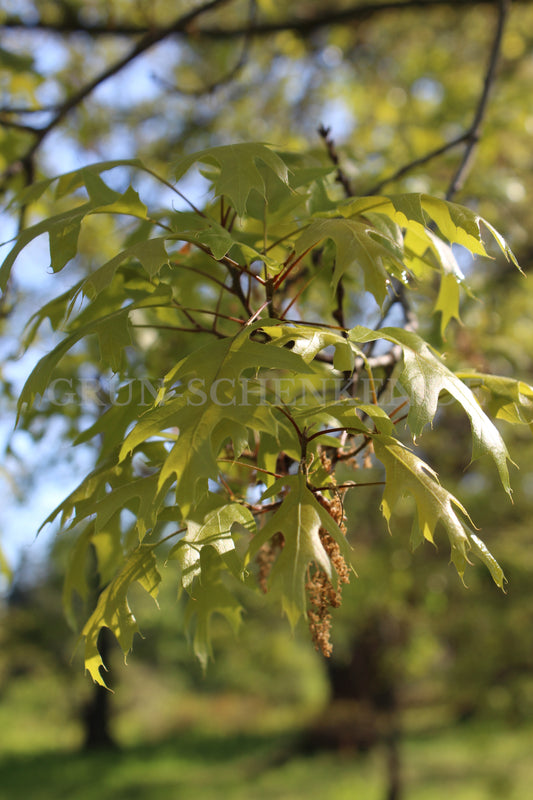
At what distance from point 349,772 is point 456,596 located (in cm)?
563

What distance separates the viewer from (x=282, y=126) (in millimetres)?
6137

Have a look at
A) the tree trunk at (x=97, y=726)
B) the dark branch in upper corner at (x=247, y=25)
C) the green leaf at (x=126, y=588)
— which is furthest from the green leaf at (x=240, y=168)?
the tree trunk at (x=97, y=726)

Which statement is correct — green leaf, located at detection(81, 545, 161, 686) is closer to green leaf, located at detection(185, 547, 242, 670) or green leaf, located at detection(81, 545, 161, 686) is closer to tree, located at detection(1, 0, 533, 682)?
tree, located at detection(1, 0, 533, 682)

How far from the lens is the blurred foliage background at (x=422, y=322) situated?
11.6 ft

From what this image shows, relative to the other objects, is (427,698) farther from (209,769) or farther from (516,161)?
(516,161)

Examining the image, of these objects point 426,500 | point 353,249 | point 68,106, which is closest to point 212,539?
point 426,500

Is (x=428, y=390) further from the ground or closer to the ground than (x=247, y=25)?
closer to the ground

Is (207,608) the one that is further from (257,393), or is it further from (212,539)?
(257,393)

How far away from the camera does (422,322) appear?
333cm

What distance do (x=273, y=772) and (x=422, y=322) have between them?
10.4 m

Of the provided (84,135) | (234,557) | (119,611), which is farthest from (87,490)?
(84,135)

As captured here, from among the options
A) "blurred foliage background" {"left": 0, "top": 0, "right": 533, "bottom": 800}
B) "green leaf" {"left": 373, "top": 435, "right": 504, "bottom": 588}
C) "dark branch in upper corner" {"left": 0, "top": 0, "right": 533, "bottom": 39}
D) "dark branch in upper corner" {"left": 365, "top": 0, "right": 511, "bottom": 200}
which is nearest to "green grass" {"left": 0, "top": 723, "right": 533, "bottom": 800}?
"blurred foliage background" {"left": 0, "top": 0, "right": 533, "bottom": 800}

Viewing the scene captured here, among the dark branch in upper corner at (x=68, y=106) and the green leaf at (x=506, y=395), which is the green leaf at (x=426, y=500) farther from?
the dark branch in upper corner at (x=68, y=106)

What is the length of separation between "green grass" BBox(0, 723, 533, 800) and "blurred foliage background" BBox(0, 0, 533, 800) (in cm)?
6
